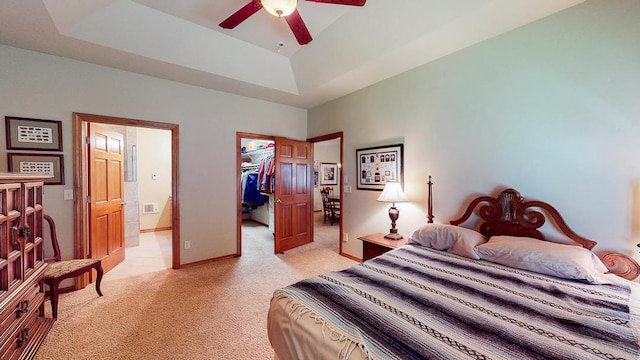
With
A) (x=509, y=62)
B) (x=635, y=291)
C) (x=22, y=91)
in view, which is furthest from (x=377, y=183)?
(x=22, y=91)

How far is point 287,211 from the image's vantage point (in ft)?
13.6

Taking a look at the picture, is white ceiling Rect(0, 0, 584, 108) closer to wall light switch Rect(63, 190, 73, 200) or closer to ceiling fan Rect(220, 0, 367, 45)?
ceiling fan Rect(220, 0, 367, 45)

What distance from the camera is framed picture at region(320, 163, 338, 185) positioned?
7.94m

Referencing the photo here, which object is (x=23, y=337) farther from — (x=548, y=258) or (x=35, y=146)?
(x=548, y=258)

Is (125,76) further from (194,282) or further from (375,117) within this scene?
(375,117)

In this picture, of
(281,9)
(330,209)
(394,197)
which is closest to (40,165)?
(281,9)

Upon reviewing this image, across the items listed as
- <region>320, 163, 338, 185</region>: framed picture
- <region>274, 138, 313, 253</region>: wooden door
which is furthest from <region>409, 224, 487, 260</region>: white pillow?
<region>320, 163, 338, 185</region>: framed picture

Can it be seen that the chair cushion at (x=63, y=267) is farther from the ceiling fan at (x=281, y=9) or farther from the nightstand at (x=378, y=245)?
the nightstand at (x=378, y=245)

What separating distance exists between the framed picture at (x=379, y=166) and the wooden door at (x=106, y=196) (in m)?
3.38

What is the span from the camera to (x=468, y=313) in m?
1.14

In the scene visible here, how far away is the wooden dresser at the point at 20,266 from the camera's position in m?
1.40

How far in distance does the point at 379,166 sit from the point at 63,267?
3559 millimetres

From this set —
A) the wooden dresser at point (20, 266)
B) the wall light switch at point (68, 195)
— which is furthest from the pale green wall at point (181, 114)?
the wooden dresser at point (20, 266)

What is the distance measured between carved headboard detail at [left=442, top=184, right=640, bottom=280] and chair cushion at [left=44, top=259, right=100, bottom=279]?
3.83 meters
